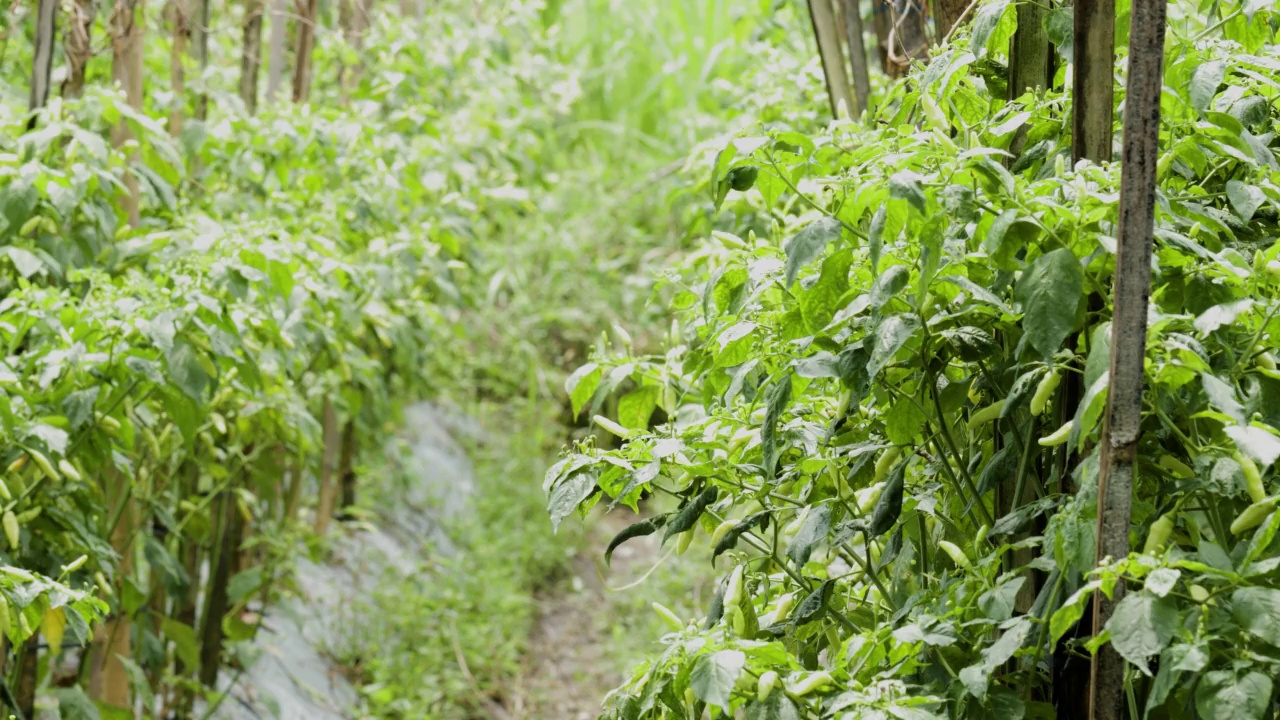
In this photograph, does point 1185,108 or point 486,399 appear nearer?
point 1185,108

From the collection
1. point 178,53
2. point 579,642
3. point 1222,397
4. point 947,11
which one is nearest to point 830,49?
point 947,11

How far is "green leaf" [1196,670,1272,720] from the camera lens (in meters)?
0.77

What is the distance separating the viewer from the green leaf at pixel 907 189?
0.86 meters

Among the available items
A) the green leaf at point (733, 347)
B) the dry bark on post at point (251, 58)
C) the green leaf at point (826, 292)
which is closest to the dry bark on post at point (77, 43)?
the dry bark on post at point (251, 58)

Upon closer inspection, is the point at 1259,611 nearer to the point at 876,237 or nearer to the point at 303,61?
the point at 876,237

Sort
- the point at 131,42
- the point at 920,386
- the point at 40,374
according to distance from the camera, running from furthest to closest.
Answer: the point at 131,42 → the point at 40,374 → the point at 920,386

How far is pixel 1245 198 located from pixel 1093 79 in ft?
0.58

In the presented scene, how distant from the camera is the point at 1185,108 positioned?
A: 105cm

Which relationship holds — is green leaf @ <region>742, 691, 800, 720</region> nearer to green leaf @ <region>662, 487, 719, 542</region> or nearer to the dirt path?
green leaf @ <region>662, 487, 719, 542</region>

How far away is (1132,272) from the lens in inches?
31.3

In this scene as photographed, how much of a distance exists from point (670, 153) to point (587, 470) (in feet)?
14.8

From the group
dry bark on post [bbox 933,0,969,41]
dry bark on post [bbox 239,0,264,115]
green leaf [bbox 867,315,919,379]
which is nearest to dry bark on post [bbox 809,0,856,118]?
dry bark on post [bbox 933,0,969,41]

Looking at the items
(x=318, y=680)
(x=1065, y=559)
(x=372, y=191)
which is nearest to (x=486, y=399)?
(x=318, y=680)

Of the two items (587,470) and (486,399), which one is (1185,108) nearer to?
(587,470)
